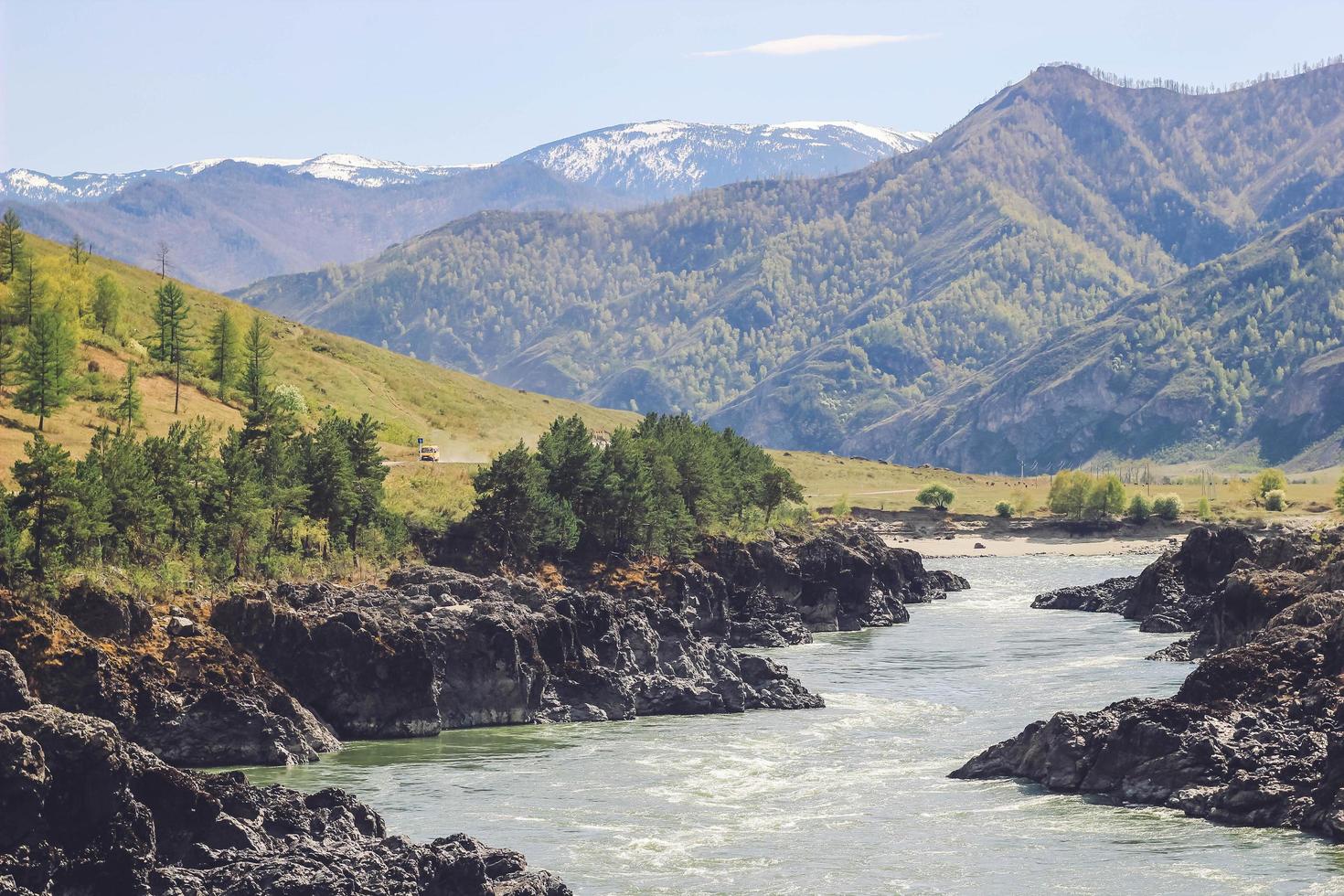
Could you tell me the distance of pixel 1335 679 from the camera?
242 ft

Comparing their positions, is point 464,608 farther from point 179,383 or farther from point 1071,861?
point 179,383

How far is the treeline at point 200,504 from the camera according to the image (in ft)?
289

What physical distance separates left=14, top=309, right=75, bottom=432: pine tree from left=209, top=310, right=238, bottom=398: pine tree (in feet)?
124

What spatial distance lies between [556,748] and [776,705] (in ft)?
60.2

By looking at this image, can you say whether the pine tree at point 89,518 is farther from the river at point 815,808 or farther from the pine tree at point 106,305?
the pine tree at point 106,305

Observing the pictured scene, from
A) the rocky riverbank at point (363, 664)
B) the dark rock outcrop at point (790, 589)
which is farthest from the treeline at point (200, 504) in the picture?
the dark rock outcrop at point (790, 589)

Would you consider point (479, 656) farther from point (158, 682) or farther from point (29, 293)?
point (29, 293)

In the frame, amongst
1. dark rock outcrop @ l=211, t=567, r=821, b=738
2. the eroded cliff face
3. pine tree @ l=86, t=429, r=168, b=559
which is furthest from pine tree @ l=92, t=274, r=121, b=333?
the eroded cliff face

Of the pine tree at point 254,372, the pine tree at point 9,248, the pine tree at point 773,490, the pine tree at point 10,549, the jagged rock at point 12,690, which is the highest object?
the pine tree at point 9,248

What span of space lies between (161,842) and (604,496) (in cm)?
8295

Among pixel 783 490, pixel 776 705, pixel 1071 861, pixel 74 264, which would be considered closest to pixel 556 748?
pixel 776 705

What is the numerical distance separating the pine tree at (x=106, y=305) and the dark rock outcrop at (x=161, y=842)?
444 ft

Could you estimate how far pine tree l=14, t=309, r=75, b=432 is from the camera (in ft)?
432

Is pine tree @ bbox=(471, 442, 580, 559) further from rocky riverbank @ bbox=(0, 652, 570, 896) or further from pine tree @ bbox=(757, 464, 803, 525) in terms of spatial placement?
rocky riverbank @ bbox=(0, 652, 570, 896)
